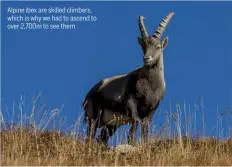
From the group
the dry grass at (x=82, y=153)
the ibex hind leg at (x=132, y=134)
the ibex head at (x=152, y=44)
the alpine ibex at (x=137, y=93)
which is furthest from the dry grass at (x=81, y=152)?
the ibex head at (x=152, y=44)

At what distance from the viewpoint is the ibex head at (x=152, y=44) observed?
17688 millimetres

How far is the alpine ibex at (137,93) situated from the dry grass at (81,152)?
2.29 meters

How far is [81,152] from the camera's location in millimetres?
13805

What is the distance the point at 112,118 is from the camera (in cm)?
1847

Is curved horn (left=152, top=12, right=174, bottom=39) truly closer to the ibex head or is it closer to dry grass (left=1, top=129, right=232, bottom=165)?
the ibex head

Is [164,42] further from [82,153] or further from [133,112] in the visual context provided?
[82,153]

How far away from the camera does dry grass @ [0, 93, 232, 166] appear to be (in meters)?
13.0

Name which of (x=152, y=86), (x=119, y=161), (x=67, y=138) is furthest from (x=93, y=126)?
(x=119, y=161)

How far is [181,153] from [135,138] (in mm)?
2473

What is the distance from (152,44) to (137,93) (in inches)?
58.5

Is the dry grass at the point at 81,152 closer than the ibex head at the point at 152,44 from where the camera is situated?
Yes

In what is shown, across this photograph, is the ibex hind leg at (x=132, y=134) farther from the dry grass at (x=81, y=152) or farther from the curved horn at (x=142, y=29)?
the curved horn at (x=142, y=29)

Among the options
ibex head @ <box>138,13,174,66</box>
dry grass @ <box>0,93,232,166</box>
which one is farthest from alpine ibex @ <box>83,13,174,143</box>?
dry grass @ <box>0,93,232,166</box>

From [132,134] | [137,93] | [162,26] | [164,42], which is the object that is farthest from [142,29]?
[132,134]
